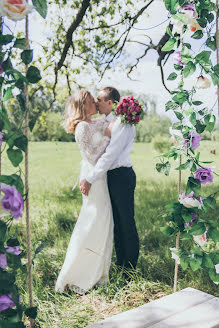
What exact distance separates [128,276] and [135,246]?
11.2 inches

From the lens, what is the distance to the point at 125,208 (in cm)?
345

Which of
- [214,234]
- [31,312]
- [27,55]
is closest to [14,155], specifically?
[27,55]

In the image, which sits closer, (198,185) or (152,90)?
(198,185)

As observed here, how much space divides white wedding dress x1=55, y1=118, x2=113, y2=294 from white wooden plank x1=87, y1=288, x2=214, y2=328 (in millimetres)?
1160

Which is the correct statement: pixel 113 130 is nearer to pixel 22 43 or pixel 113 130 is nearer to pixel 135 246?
pixel 135 246

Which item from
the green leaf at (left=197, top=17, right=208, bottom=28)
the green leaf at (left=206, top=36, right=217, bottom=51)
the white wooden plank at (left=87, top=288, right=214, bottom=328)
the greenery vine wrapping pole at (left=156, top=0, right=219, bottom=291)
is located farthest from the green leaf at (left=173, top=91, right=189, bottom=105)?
the white wooden plank at (left=87, top=288, right=214, bottom=328)

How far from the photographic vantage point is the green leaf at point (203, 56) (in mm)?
2258

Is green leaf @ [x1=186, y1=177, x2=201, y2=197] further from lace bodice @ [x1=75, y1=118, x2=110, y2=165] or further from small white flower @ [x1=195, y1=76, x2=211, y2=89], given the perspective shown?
lace bodice @ [x1=75, y1=118, x2=110, y2=165]

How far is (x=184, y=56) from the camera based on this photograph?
2324 mm

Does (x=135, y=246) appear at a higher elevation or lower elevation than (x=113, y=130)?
lower

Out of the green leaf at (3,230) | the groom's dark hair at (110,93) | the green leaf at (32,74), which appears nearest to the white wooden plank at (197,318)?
the green leaf at (3,230)

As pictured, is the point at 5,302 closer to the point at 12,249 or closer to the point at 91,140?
the point at 12,249

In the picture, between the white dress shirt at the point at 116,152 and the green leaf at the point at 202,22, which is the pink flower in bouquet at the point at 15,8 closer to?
the green leaf at the point at 202,22

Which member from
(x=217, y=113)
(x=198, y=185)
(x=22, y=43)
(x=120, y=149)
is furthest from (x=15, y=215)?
(x=120, y=149)
